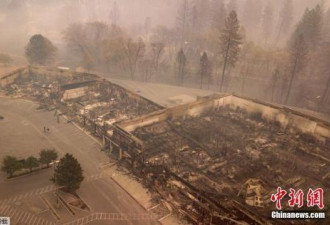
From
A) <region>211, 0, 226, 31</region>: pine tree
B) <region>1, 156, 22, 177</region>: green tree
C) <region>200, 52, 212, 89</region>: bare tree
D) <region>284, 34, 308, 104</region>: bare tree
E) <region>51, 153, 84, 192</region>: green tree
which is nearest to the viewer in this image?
<region>51, 153, 84, 192</region>: green tree

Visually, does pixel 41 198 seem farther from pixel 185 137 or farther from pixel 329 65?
pixel 329 65

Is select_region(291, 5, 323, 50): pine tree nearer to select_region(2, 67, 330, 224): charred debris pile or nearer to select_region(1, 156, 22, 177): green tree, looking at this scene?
select_region(2, 67, 330, 224): charred debris pile

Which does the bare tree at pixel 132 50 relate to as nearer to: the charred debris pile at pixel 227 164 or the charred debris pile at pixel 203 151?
the charred debris pile at pixel 203 151

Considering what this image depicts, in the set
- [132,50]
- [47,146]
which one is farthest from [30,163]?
[132,50]

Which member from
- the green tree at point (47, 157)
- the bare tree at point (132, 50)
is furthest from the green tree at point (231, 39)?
the green tree at point (47, 157)

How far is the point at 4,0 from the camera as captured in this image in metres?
106

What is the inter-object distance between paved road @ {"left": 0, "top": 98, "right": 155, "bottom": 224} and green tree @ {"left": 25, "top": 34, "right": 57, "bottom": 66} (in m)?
16.0

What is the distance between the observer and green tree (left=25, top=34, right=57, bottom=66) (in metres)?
57.7

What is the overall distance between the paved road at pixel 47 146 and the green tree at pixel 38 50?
1601 centimetres

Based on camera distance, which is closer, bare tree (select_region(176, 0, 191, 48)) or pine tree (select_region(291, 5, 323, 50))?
pine tree (select_region(291, 5, 323, 50))

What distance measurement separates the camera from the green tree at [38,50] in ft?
189

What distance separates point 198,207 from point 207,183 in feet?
10.9

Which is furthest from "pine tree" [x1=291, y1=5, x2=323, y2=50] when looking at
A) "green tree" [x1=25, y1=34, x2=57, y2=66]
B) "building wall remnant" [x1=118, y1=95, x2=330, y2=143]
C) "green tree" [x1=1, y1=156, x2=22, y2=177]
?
"green tree" [x1=1, y1=156, x2=22, y2=177]

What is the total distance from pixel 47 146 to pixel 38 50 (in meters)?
31.2
